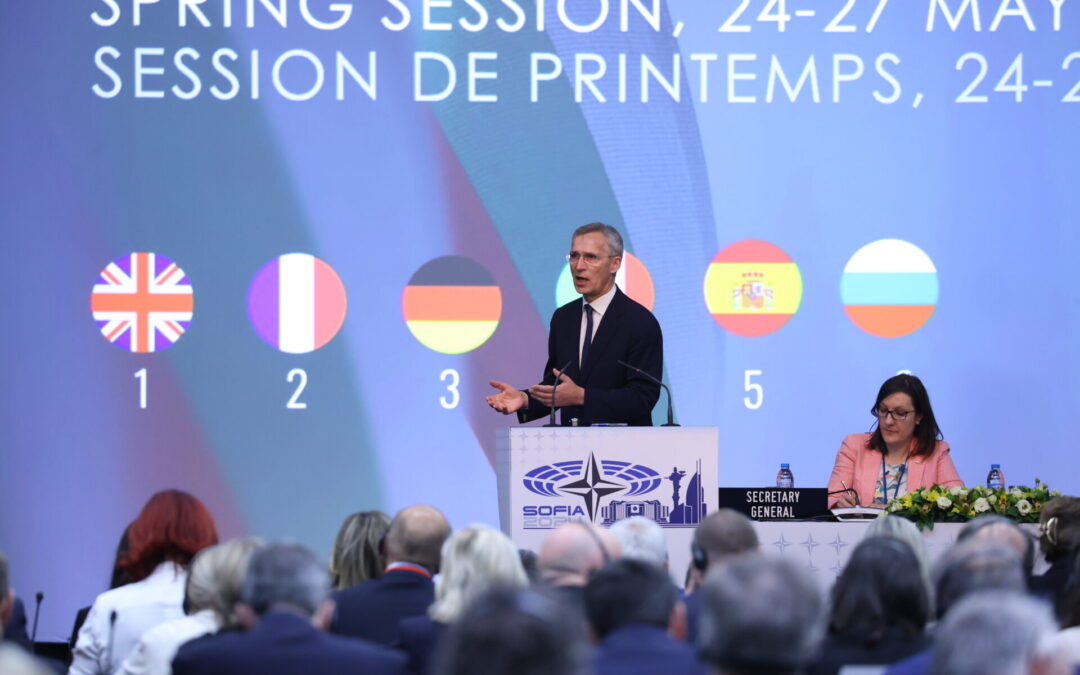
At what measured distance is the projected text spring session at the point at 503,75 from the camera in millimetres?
7824

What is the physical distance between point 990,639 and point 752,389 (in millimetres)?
5597

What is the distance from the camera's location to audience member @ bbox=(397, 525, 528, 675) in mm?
3539

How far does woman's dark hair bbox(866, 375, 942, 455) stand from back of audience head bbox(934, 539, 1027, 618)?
288 cm

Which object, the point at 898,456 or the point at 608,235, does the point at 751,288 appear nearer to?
the point at 898,456

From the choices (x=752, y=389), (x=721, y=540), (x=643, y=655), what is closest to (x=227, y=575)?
(x=643, y=655)

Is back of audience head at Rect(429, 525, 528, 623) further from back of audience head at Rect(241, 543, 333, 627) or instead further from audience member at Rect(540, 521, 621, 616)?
back of audience head at Rect(241, 543, 333, 627)

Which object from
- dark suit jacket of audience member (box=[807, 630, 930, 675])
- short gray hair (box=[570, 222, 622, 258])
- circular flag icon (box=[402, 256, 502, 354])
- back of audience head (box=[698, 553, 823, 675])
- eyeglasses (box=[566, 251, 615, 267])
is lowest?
dark suit jacket of audience member (box=[807, 630, 930, 675])

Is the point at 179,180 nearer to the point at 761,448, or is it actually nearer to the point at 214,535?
the point at 761,448

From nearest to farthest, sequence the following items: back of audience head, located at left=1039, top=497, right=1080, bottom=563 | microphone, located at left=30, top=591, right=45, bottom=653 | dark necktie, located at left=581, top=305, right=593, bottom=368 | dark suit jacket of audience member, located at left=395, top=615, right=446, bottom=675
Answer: dark suit jacket of audience member, located at left=395, top=615, right=446, bottom=675 < back of audience head, located at left=1039, top=497, right=1080, bottom=563 < microphone, located at left=30, top=591, right=45, bottom=653 < dark necktie, located at left=581, top=305, right=593, bottom=368

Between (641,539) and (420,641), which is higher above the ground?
(641,539)

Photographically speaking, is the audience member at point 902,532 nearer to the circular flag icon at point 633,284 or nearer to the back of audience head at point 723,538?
the back of audience head at point 723,538

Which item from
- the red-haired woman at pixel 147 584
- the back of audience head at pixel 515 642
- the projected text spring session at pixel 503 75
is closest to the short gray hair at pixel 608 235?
the projected text spring session at pixel 503 75

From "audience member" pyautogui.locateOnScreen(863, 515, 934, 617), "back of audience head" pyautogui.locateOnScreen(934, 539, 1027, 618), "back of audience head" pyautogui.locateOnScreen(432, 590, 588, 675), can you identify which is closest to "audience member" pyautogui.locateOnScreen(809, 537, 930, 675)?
"back of audience head" pyautogui.locateOnScreen(934, 539, 1027, 618)

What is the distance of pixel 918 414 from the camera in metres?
6.43
